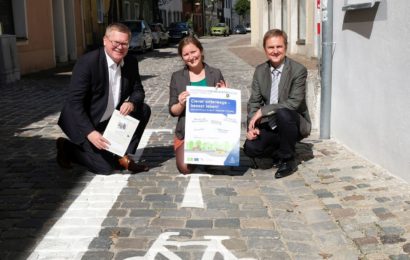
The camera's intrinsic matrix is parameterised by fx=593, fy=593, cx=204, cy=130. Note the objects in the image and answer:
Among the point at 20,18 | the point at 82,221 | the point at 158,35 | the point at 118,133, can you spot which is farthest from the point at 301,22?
the point at 82,221

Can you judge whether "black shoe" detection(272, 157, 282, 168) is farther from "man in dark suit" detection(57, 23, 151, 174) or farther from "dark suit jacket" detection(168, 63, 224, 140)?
"man in dark suit" detection(57, 23, 151, 174)

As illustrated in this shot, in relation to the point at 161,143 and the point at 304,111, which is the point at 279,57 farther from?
the point at 161,143

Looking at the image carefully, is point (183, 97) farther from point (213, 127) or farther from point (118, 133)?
point (118, 133)

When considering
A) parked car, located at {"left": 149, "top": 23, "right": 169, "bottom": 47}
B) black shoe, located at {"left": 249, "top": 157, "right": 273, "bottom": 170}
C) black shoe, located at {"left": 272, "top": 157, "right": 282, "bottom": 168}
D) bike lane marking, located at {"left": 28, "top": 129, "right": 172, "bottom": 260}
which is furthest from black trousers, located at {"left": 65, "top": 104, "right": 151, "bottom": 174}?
parked car, located at {"left": 149, "top": 23, "right": 169, "bottom": 47}

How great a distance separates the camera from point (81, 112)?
17.6 ft

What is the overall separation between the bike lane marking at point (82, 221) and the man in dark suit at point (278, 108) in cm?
134

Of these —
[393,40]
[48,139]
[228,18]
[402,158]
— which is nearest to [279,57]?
[393,40]

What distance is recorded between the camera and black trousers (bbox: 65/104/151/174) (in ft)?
18.5

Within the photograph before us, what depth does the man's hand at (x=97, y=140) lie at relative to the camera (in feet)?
17.3

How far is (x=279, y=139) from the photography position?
18.1 ft

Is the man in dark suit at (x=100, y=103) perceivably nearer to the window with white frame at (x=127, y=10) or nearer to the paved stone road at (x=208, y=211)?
the paved stone road at (x=208, y=211)

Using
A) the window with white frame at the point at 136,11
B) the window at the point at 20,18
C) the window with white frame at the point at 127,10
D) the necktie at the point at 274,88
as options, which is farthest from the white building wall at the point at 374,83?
the window with white frame at the point at 136,11

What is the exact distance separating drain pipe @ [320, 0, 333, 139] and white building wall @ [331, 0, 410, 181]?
65 mm

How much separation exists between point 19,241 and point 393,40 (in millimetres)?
3388
